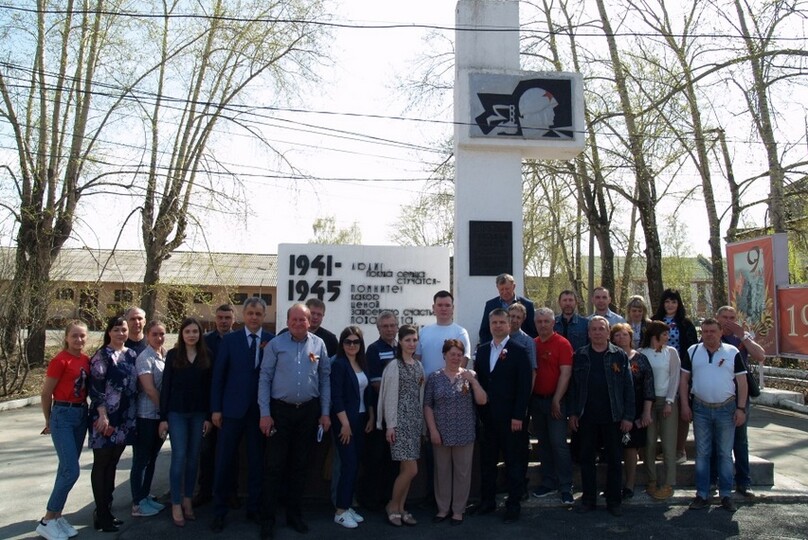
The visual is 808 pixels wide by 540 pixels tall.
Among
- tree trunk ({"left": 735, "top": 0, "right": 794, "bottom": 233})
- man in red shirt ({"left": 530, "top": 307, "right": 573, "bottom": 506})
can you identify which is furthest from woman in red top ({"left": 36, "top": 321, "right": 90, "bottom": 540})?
tree trunk ({"left": 735, "top": 0, "right": 794, "bottom": 233})

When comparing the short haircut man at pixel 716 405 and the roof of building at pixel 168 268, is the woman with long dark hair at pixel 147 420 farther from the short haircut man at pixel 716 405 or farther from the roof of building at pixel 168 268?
the roof of building at pixel 168 268

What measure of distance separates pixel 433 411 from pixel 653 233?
14.7 meters

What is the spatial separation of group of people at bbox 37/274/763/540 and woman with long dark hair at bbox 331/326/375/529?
0.04 feet

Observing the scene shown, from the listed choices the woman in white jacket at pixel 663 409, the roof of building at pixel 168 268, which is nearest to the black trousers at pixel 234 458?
the woman in white jacket at pixel 663 409

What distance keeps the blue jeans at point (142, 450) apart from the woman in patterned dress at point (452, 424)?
2.37m

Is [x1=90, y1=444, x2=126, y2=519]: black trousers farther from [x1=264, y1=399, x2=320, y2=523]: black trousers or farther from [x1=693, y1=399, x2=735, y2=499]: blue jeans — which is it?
[x1=693, y1=399, x2=735, y2=499]: blue jeans

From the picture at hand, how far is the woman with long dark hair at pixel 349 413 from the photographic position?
546cm

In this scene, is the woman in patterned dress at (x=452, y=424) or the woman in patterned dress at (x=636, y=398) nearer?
the woman in patterned dress at (x=452, y=424)

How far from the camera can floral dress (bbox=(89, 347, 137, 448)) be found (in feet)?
17.1

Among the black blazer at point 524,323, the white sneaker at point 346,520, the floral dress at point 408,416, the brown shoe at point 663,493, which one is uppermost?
the black blazer at point 524,323

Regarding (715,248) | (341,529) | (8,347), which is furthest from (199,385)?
(715,248)

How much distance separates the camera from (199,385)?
5465 millimetres

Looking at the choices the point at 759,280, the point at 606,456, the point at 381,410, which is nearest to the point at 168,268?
the point at 759,280

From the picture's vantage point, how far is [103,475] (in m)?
5.22
